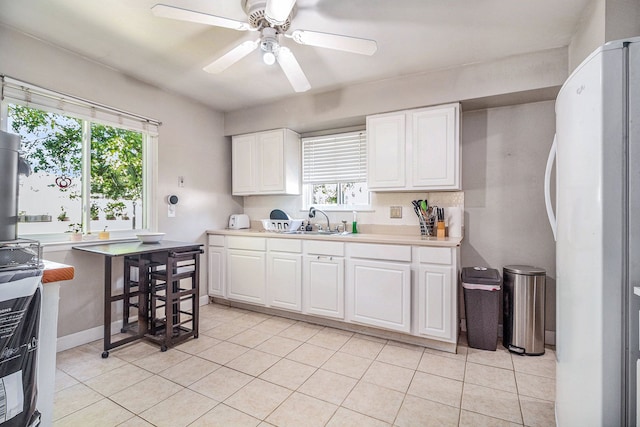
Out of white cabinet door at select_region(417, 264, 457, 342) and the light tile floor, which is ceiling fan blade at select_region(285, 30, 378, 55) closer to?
white cabinet door at select_region(417, 264, 457, 342)

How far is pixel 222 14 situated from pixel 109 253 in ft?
6.22

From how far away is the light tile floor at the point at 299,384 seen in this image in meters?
1.69

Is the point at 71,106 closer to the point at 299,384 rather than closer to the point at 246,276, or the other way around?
the point at 246,276

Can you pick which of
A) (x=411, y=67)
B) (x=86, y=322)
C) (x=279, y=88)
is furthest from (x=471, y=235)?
(x=86, y=322)

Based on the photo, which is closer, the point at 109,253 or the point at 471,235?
the point at 109,253

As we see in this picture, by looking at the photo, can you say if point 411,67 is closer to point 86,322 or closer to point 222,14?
point 222,14

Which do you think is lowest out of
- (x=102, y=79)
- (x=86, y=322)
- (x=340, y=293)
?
(x=86, y=322)

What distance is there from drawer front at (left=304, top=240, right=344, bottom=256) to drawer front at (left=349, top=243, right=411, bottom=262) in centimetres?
12

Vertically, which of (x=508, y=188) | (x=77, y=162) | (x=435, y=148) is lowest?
(x=508, y=188)

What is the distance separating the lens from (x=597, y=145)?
0.98 meters

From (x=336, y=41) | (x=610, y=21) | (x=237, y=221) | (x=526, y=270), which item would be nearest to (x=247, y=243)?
(x=237, y=221)

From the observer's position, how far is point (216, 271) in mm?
3668

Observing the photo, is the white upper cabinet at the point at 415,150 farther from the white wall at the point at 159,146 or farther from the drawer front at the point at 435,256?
the white wall at the point at 159,146

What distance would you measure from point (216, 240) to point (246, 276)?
2.12 feet
